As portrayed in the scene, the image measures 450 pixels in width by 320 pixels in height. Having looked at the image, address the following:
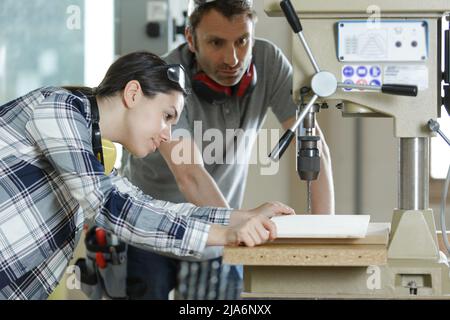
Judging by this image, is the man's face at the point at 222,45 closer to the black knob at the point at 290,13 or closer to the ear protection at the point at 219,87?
the ear protection at the point at 219,87

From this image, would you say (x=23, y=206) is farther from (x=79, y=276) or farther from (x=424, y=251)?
(x=79, y=276)

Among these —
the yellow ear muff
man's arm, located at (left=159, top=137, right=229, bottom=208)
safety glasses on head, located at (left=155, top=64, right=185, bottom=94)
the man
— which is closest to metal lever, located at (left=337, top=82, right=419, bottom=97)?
safety glasses on head, located at (left=155, top=64, right=185, bottom=94)

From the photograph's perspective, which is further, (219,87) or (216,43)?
(219,87)

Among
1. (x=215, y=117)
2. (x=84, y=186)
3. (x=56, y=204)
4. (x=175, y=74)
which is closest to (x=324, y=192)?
(x=215, y=117)

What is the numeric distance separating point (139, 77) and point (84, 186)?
263 millimetres

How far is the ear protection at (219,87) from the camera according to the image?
2209 mm

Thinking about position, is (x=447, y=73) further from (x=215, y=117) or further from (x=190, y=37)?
(x=215, y=117)

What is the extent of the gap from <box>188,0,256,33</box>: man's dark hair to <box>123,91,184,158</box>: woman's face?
1.99 ft

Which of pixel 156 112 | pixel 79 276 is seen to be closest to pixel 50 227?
pixel 156 112

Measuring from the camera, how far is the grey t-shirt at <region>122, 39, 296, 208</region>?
2305 mm

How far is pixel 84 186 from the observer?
123 centimetres

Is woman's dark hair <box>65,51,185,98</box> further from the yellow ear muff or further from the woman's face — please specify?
the yellow ear muff

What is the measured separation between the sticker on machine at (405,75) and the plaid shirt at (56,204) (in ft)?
1.15

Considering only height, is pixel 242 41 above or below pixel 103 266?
above
